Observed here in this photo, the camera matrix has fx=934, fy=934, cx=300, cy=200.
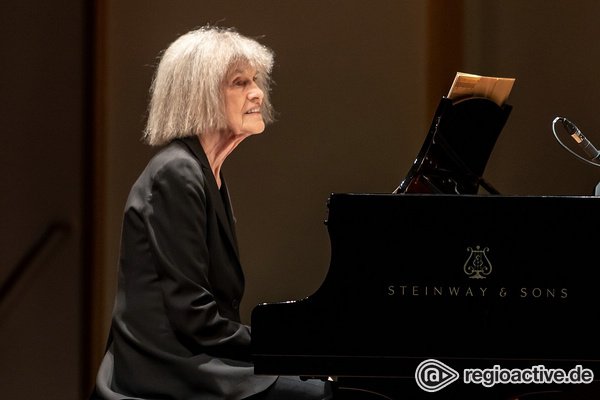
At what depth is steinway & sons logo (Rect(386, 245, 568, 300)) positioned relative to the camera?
233 cm

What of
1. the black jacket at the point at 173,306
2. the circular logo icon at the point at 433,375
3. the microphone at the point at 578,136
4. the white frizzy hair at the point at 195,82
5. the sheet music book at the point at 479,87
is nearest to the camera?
the circular logo icon at the point at 433,375

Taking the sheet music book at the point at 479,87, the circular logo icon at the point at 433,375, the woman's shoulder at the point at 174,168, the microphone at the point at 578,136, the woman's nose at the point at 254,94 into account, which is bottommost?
the circular logo icon at the point at 433,375

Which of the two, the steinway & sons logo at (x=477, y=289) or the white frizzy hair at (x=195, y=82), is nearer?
the steinway & sons logo at (x=477, y=289)

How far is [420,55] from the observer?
4266 millimetres

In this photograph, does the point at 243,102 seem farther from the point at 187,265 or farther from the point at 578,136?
the point at 578,136

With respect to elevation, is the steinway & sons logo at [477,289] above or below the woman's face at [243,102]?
below

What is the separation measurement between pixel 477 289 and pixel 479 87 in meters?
0.68

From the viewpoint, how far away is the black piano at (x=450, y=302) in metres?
2.33

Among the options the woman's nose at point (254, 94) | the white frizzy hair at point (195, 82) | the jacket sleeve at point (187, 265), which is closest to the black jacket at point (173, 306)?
the jacket sleeve at point (187, 265)

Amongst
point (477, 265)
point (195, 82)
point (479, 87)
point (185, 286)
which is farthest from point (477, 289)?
point (195, 82)

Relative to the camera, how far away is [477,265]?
2328mm

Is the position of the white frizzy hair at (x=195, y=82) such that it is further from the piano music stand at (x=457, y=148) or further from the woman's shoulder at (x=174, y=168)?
the piano music stand at (x=457, y=148)

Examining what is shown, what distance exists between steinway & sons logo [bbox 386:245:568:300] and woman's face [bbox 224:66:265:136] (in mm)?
798

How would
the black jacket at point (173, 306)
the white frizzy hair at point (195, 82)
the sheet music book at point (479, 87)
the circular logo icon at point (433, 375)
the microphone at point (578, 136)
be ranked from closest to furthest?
the circular logo icon at point (433, 375) → the black jacket at point (173, 306) → the sheet music book at point (479, 87) → the white frizzy hair at point (195, 82) → the microphone at point (578, 136)
